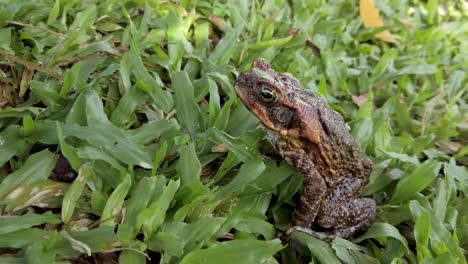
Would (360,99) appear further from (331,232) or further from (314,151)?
(331,232)

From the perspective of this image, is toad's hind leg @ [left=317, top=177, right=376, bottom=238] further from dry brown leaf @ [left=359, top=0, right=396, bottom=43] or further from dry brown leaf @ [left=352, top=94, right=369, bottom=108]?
dry brown leaf @ [left=359, top=0, right=396, bottom=43]

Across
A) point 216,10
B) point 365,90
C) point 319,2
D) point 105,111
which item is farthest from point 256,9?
point 105,111

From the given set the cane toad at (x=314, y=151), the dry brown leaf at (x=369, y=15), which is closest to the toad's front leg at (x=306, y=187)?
the cane toad at (x=314, y=151)

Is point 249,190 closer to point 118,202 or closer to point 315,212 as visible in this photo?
point 315,212

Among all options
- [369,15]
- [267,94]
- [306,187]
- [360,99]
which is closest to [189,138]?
[267,94]

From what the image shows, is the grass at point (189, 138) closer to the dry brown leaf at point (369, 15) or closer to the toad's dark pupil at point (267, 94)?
the toad's dark pupil at point (267, 94)

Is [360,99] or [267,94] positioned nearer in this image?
[267,94]

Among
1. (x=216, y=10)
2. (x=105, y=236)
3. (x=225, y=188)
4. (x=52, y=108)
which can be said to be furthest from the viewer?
(x=216, y=10)

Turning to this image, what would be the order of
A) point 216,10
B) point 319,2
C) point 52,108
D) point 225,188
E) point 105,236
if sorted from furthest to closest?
point 319,2
point 216,10
point 52,108
point 225,188
point 105,236
